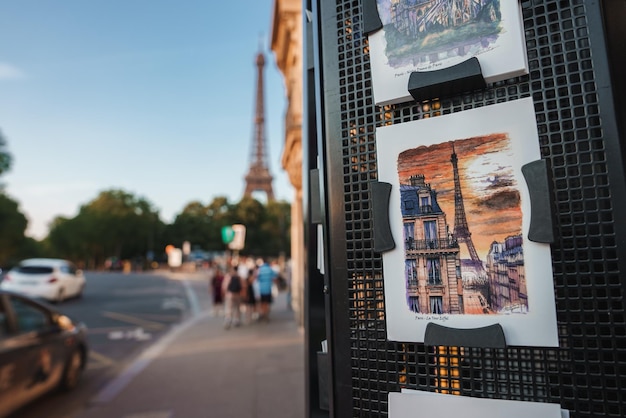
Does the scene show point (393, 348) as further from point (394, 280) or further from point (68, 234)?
point (68, 234)

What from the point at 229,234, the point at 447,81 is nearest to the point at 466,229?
the point at 447,81

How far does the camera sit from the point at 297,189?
36.3ft

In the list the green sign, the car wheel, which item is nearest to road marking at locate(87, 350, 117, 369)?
the car wheel

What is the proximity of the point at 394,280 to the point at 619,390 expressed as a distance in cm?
57

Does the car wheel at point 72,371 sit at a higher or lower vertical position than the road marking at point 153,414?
higher

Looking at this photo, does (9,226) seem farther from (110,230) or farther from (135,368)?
(135,368)

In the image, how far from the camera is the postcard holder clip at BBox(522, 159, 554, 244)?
1.01 meters

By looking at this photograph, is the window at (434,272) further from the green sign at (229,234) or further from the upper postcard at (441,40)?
the green sign at (229,234)

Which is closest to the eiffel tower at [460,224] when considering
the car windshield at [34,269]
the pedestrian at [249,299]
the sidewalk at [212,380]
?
the sidewalk at [212,380]

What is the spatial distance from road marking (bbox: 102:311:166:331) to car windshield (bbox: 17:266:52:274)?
2823mm

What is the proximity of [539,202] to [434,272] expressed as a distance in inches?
12.6

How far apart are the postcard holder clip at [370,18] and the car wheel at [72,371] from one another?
6.05 meters

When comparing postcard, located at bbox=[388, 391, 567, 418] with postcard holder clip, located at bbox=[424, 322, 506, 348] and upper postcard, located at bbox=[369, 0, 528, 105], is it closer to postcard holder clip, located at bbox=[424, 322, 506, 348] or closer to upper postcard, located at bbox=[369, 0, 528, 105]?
postcard holder clip, located at bbox=[424, 322, 506, 348]

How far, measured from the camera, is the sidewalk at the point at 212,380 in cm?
487
